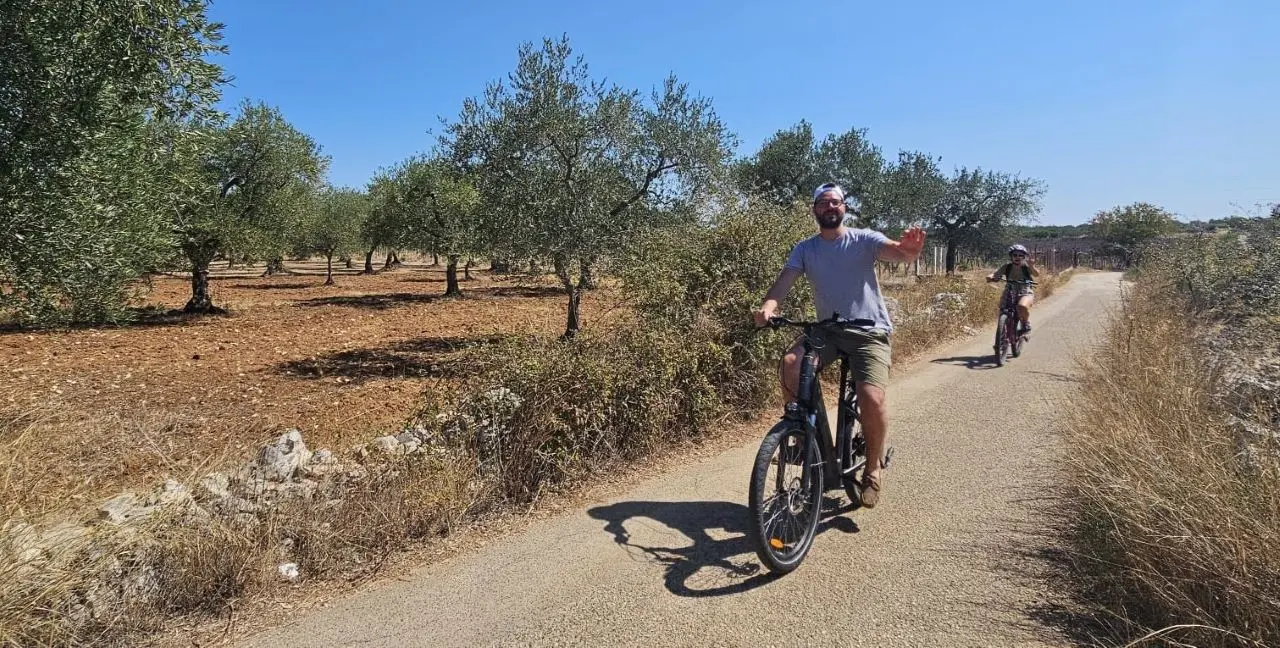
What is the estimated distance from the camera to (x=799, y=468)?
368 centimetres

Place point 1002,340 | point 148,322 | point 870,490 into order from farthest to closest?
point 148,322 < point 1002,340 < point 870,490

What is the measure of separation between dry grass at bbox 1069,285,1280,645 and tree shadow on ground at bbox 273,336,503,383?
7.94 metres

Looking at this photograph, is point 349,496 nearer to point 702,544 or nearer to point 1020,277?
point 702,544

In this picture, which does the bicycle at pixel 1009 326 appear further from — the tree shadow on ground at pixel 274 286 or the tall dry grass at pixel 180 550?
the tree shadow on ground at pixel 274 286

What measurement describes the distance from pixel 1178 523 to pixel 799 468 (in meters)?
1.67

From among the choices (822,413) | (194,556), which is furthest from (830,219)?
(194,556)

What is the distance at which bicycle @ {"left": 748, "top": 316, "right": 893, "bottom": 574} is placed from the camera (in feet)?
10.6

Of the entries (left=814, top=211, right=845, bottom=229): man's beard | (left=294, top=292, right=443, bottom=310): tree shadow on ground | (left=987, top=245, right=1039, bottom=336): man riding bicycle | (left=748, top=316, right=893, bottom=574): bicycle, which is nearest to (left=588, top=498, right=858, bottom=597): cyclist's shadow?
(left=748, top=316, right=893, bottom=574): bicycle

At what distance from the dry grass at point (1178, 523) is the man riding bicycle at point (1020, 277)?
564 centimetres

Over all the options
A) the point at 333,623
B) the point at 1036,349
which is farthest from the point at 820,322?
the point at 1036,349

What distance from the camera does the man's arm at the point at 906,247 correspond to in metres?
Answer: 3.52

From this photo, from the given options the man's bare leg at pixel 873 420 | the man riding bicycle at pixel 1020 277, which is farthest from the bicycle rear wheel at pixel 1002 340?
the man's bare leg at pixel 873 420

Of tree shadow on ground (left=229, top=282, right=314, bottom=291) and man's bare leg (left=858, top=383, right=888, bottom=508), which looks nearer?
man's bare leg (left=858, top=383, right=888, bottom=508)

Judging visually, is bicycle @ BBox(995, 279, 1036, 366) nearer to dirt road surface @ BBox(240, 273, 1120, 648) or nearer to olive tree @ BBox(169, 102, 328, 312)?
dirt road surface @ BBox(240, 273, 1120, 648)
